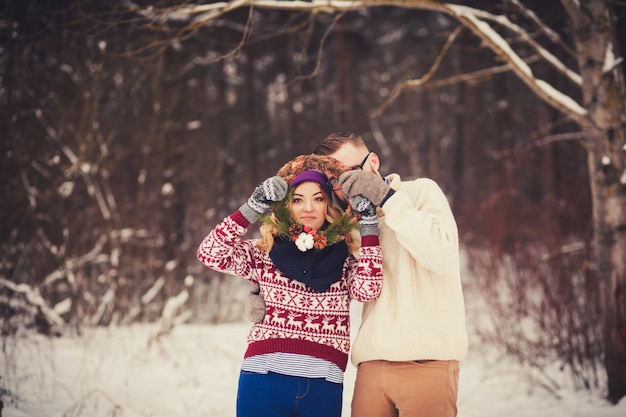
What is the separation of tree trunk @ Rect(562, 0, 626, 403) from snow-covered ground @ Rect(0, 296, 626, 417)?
0.54 metres

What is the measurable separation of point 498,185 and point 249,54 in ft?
24.9

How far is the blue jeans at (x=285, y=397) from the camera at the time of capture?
2451 millimetres

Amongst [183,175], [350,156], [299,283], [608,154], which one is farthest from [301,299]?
[183,175]

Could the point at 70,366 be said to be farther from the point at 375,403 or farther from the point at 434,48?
the point at 434,48

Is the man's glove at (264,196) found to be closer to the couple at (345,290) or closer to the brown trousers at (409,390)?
the couple at (345,290)

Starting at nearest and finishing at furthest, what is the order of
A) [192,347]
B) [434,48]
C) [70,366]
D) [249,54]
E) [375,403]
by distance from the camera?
[375,403], [70,366], [192,347], [249,54], [434,48]

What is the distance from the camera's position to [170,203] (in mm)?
7844

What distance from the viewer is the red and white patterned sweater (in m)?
2.52

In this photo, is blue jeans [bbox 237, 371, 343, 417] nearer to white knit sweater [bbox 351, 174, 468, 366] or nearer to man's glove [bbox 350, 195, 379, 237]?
white knit sweater [bbox 351, 174, 468, 366]

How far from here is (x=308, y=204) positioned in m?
2.66

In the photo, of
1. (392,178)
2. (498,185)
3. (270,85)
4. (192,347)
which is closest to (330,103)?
(270,85)

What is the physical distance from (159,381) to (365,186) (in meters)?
3.83

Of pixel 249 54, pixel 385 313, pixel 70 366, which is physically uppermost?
pixel 249 54

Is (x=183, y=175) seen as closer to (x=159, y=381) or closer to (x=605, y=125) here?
(x=159, y=381)
